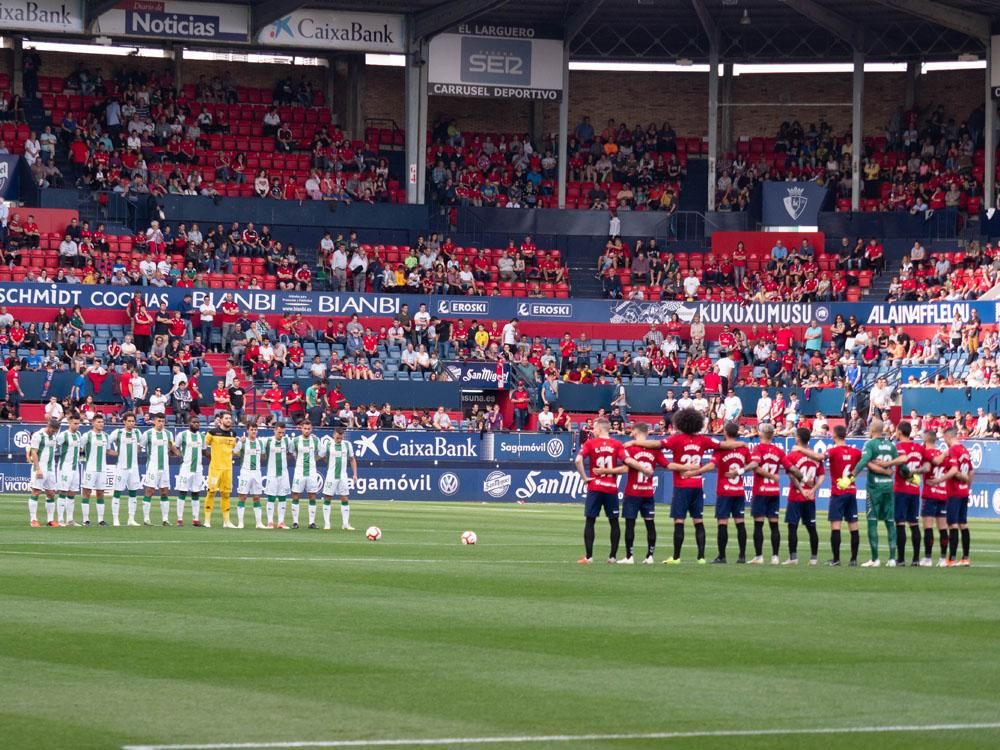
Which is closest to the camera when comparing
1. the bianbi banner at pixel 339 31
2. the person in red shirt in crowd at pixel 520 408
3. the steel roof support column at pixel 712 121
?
the person in red shirt in crowd at pixel 520 408

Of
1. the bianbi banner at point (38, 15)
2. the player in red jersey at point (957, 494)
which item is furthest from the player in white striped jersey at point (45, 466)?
the bianbi banner at point (38, 15)

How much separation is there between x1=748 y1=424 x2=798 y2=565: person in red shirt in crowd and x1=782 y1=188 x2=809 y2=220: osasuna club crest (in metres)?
37.3

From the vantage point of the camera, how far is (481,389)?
5122 centimetres

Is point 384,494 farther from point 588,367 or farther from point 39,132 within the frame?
point 39,132

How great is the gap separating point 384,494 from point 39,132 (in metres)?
21.0

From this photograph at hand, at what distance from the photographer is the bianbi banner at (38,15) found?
5478cm

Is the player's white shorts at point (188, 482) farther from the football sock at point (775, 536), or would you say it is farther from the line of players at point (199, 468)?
the football sock at point (775, 536)

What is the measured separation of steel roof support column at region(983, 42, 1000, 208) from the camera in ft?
191

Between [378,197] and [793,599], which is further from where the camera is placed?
[378,197]

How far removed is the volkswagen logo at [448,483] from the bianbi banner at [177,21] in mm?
20221

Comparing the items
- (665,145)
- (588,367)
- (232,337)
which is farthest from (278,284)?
(665,145)

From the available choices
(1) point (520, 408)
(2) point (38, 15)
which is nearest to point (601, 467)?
(1) point (520, 408)

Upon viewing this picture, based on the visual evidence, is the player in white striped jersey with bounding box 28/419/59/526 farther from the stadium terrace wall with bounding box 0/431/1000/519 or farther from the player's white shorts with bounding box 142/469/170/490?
the stadium terrace wall with bounding box 0/431/1000/519

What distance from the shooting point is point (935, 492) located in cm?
2320
